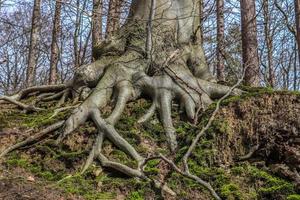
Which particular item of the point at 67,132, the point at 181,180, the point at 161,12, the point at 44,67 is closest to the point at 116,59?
the point at 161,12

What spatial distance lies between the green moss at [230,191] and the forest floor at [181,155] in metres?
0.01

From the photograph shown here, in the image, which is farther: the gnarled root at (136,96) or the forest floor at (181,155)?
the gnarled root at (136,96)

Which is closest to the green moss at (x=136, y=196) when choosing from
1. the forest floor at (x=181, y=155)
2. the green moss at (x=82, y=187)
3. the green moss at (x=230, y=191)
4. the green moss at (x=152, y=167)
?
the forest floor at (x=181, y=155)

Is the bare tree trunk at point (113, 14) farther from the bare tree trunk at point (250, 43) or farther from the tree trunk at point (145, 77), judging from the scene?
the bare tree trunk at point (250, 43)

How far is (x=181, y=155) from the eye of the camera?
17.6 feet

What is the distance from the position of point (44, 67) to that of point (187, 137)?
85.4 feet

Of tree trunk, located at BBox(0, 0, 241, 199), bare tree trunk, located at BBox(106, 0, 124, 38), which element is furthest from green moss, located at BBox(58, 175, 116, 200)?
bare tree trunk, located at BBox(106, 0, 124, 38)

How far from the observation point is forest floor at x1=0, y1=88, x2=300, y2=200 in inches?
184

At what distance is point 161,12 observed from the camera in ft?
23.7

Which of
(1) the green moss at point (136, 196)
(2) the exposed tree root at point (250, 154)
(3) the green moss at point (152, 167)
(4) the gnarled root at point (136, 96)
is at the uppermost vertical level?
(4) the gnarled root at point (136, 96)

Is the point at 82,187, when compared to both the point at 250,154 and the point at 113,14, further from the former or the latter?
the point at 113,14

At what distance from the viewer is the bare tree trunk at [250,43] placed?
35.2ft

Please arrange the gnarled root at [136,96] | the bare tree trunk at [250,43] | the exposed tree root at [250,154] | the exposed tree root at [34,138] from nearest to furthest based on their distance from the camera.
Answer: the exposed tree root at [250,154] < the exposed tree root at [34,138] < the gnarled root at [136,96] < the bare tree trunk at [250,43]

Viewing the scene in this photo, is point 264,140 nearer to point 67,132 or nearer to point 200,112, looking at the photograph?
point 200,112
